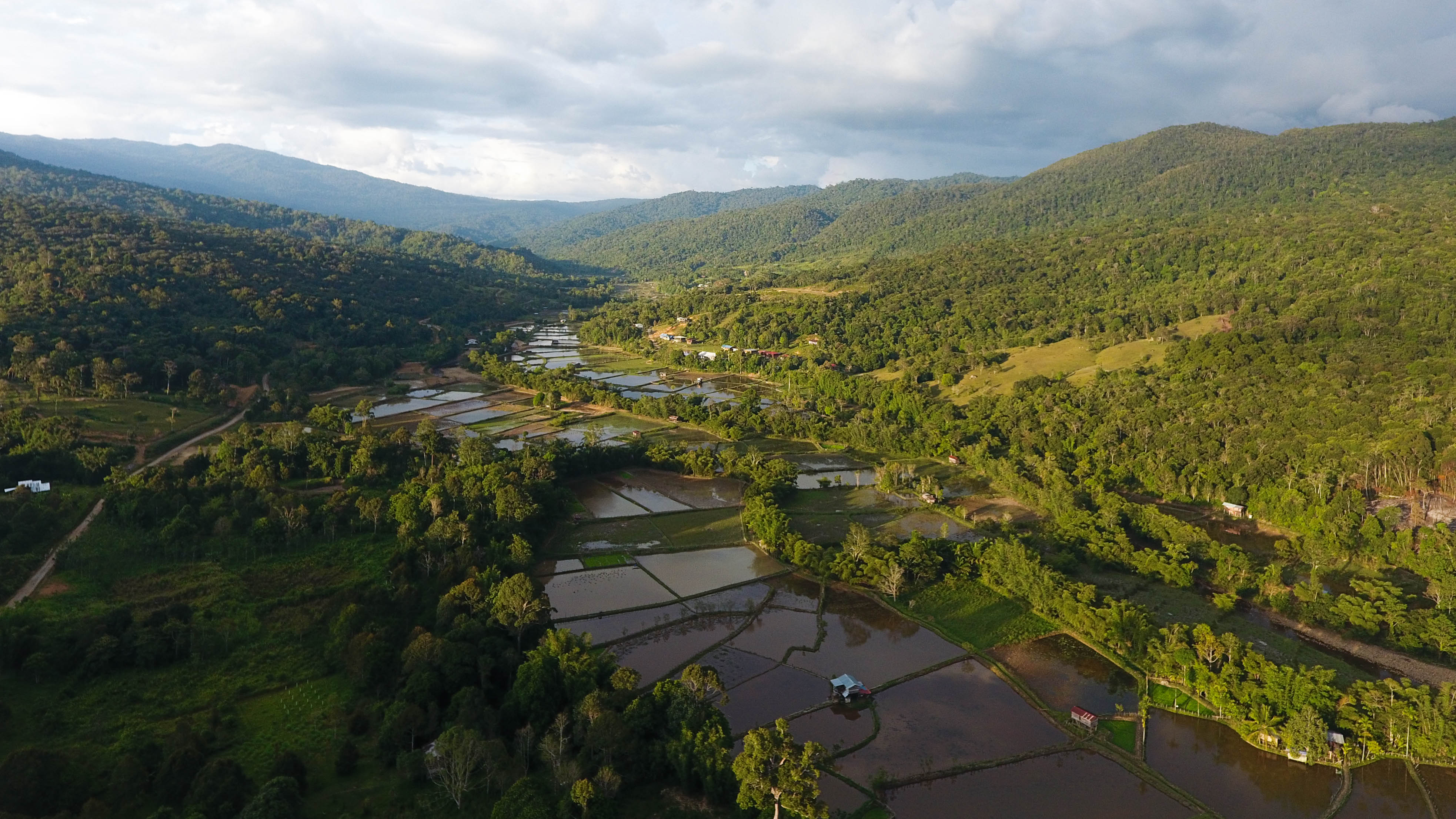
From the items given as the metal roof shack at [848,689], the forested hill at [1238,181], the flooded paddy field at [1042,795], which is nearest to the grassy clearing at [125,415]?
the metal roof shack at [848,689]

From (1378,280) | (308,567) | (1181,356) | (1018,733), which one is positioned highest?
(1378,280)

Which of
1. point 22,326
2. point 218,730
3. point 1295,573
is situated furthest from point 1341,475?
point 22,326

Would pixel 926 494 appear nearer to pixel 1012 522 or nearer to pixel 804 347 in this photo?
pixel 1012 522

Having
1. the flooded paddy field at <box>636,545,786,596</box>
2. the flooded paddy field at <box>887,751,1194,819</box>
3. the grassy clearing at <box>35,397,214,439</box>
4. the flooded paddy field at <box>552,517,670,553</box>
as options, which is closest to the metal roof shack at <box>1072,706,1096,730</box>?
the flooded paddy field at <box>887,751,1194,819</box>

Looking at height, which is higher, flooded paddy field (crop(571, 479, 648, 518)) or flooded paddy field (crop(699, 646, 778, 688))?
flooded paddy field (crop(699, 646, 778, 688))

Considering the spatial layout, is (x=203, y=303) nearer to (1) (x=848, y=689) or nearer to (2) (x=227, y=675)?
(2) (x=227, y=675)

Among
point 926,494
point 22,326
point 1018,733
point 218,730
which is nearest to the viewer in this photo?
point 218,730

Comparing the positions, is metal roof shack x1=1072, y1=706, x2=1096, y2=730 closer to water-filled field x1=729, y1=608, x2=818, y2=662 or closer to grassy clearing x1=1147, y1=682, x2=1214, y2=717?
grassy clearing x1=1147, y1=682, x2=1214, y2=717
